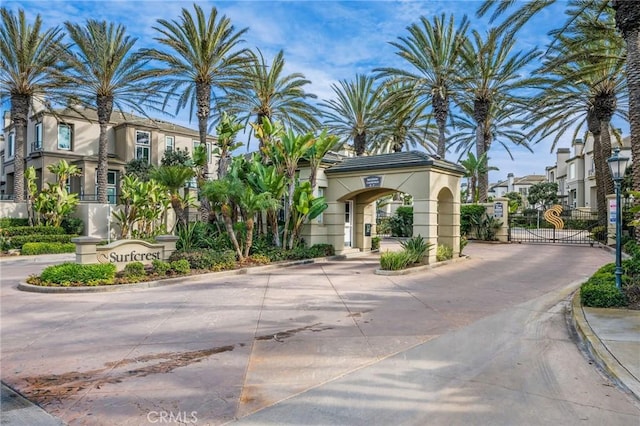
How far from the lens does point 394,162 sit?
54.9 ft

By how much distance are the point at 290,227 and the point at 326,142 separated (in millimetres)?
3831

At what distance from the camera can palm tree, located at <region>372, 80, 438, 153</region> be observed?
26.4 metres

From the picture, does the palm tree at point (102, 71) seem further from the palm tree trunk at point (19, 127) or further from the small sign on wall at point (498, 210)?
the small sign on wall at point (498, 210)

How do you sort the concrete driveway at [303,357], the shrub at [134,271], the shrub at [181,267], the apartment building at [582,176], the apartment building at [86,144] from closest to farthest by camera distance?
the concrete driveway at [303,357], the shrub at [134,271], the shrub at [181,267], the apartment building at [86,144], the apartment building at [582,176]

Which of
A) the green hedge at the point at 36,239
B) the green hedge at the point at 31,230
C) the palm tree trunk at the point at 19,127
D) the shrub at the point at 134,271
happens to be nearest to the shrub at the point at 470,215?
the shrub at the point at 134,271

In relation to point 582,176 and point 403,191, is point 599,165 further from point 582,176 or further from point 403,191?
point 582,176

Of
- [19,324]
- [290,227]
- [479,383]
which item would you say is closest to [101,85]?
[290,227]

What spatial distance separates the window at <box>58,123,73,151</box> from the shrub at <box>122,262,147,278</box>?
2730 centimetres

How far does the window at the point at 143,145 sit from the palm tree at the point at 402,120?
2026cm

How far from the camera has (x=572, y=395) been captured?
4660 millimetres

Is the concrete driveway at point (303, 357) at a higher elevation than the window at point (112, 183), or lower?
lower

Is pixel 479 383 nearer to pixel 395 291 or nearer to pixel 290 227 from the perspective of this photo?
pixel 395 291

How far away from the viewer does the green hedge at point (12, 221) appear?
80.1 ft

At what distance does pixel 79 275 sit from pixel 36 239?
562 inches
